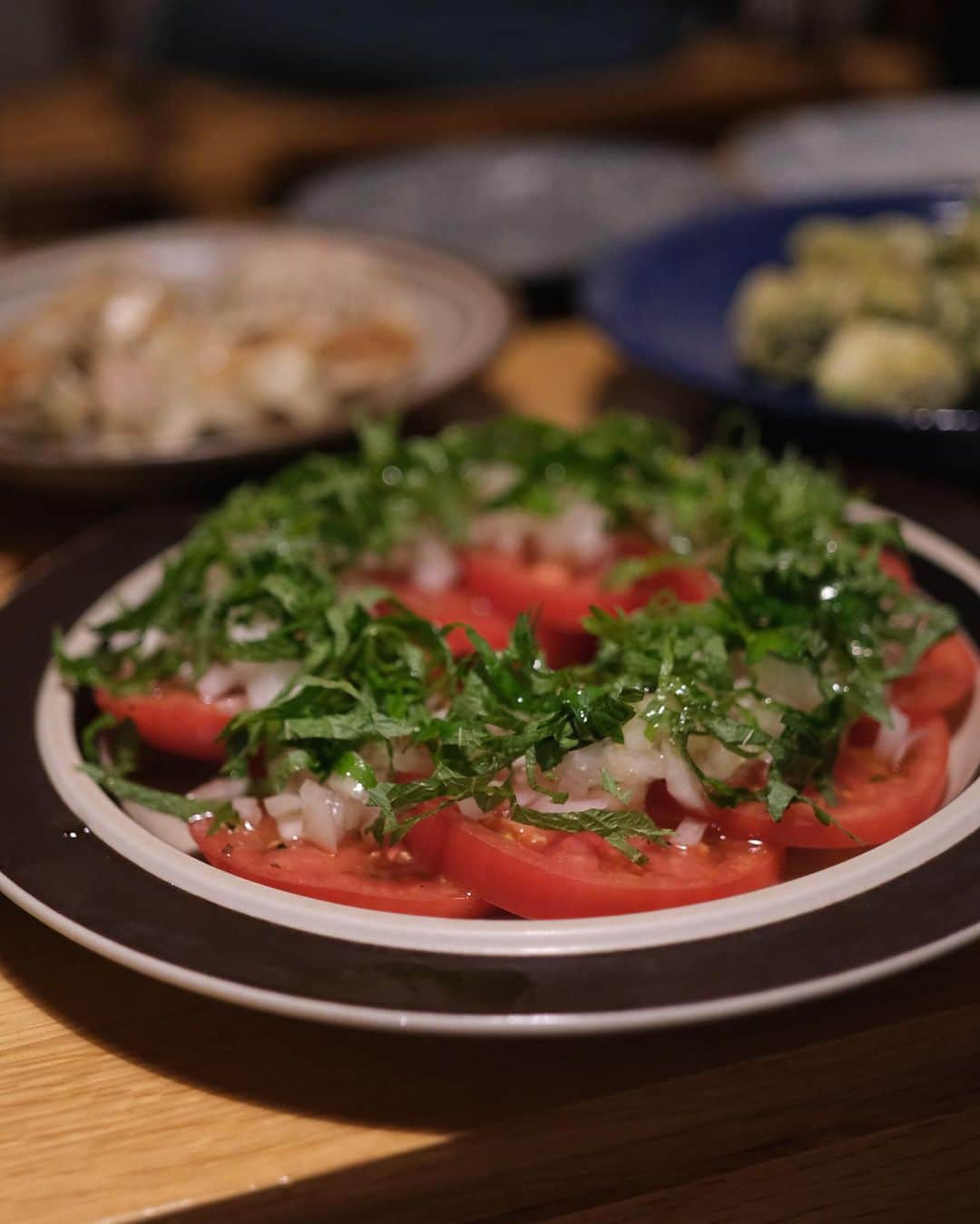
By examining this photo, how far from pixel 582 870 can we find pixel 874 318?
1326 mm

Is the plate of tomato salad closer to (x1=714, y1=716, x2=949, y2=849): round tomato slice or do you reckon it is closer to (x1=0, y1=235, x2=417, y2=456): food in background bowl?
(x1=714, y1=716, x2=949, y2=849): round tomato slice

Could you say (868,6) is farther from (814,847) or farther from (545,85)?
(814,847)

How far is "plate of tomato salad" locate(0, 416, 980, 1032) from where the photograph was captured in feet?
2.98

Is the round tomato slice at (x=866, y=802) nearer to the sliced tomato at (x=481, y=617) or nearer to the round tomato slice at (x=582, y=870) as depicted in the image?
the round tomato slice at (x=582, y=870)

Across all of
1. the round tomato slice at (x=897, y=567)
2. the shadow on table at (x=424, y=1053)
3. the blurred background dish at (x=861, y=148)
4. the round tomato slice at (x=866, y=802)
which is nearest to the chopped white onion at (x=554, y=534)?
the round tomato slice at (x=897, y=567)

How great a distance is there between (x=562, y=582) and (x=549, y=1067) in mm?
608

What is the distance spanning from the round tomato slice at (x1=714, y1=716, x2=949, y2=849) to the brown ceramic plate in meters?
0.05

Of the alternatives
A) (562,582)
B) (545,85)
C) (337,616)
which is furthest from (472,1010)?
(545,85)

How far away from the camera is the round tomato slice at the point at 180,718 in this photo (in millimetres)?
1249

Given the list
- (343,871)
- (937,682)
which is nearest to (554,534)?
(937,682)

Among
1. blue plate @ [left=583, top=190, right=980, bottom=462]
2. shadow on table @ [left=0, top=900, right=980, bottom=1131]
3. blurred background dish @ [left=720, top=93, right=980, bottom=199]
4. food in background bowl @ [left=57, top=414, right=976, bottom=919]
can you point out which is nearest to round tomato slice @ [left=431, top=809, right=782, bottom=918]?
food in background bowl @ [left=57, top=414, right=976, bottom=919]

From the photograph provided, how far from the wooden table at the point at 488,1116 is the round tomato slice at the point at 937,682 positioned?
26cm

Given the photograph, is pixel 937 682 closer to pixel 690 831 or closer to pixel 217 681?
pixel 690 831

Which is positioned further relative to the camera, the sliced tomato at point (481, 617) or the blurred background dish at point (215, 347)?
the blurred background dish at point (215, 347)
